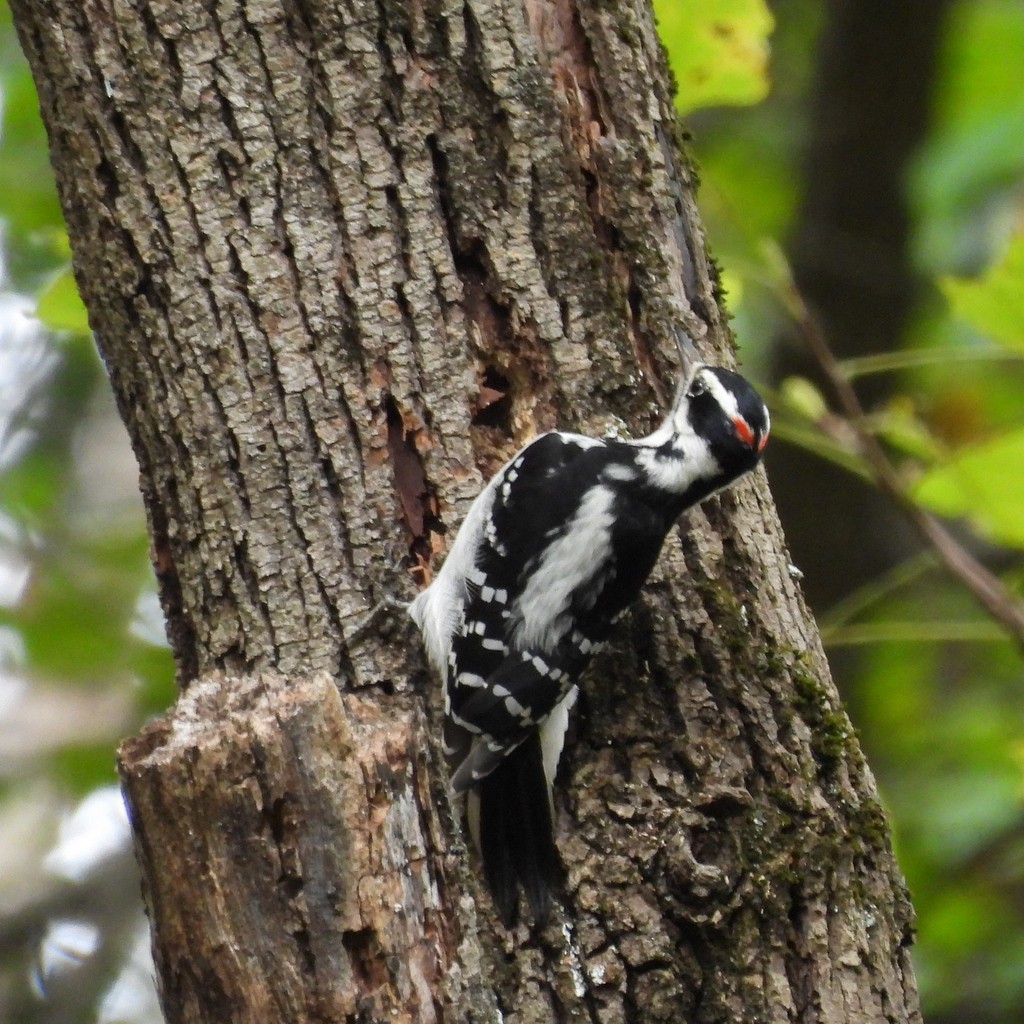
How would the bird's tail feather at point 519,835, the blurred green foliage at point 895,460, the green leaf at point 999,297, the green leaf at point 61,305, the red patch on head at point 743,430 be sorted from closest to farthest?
the bird's tail feather at point 519,835, the red patch on head at point 743,430, the green leaf at point 999,297, the green leaf at point 61,305, the blurred green foliage at point 895,460

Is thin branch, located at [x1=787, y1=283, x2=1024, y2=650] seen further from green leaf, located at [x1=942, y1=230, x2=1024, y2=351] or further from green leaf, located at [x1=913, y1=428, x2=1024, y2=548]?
green leaf, located at [x1=942, y1=230, x2=1024, y2=351]

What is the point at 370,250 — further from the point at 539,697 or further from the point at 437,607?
the point at 539,697

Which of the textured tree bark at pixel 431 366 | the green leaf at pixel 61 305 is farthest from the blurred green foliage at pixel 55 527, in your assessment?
the textured tree bark at pixel 431 366

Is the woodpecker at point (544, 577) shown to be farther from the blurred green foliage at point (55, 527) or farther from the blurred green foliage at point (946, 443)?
the blurred green foliage at point (55, 527)

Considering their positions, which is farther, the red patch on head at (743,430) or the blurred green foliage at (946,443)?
the blurred green foliage at (946,443)

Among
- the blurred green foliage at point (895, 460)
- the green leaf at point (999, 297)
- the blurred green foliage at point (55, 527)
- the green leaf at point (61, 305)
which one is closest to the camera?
the green leaf at point (999, 297)

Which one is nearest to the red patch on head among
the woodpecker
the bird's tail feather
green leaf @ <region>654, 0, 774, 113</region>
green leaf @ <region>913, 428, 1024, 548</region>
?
the woodpecker
